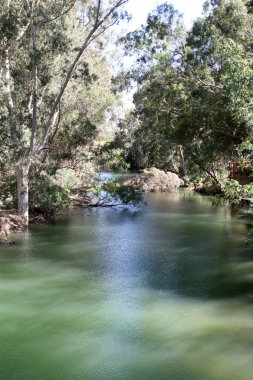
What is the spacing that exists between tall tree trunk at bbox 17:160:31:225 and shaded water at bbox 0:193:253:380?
1.05 metres

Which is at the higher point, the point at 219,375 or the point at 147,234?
the point at 147,234

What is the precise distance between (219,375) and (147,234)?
10.2 metres

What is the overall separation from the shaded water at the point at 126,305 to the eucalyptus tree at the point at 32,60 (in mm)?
3284

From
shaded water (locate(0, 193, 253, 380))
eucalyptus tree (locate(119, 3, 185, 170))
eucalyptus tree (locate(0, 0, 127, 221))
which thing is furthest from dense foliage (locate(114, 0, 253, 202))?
shaded water (locate(0, 193, 253, 380))

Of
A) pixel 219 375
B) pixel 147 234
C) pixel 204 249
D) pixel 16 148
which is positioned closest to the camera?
pixel 219 375

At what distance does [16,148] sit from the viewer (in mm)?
15312

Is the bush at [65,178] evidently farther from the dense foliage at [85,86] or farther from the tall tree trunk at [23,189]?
the tall tree trunk at [23,189]

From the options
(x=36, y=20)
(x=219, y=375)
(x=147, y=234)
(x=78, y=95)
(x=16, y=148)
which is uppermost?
(x=36, y=20)

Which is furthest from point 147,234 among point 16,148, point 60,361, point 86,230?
point 60,361

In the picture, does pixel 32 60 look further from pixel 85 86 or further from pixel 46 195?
pixel 46 195

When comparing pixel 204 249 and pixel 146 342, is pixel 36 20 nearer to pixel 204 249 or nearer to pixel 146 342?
pixel 204 249

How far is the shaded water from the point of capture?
6.61 metres

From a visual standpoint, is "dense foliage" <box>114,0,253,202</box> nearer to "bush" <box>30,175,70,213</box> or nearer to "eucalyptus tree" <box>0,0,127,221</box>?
"eucalyptus tree" <box>0,0,127,221</box>

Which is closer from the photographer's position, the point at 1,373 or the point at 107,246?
the point at 1,373
